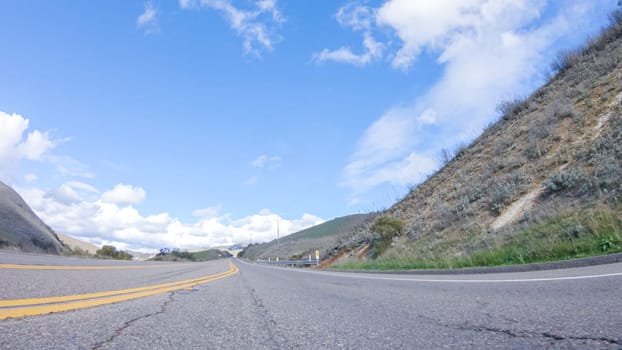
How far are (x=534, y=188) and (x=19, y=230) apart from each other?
2815 cm

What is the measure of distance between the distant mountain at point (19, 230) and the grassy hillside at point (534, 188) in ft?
59.1

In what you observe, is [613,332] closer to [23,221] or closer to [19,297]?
[19,297]

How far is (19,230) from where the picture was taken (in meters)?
23.3

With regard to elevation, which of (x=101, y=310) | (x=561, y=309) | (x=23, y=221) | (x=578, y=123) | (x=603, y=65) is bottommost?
(x=561, y=309)

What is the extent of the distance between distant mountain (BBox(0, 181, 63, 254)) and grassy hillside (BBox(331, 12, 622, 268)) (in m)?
18.0

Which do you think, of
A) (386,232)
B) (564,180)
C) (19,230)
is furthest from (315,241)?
(564,180)

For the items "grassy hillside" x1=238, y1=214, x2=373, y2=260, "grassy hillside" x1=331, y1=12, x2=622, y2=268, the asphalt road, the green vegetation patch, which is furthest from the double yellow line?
"grassy hillside" x1=238, y1=214, x2=373, y2=260

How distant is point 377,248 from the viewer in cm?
2383

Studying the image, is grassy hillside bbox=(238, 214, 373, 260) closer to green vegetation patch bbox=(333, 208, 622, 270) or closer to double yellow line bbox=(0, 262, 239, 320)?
green vegetation patch bbox=(333, 208, 622, 270)

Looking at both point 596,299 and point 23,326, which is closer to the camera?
point 23,326

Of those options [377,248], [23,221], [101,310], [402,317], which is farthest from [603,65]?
[23,221]

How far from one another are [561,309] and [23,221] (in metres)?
30.4

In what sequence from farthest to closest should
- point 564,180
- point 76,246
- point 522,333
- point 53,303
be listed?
point 76,246, point 564,180, point 53,303, point 522,333

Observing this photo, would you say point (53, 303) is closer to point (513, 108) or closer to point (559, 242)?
point (559, 242)
